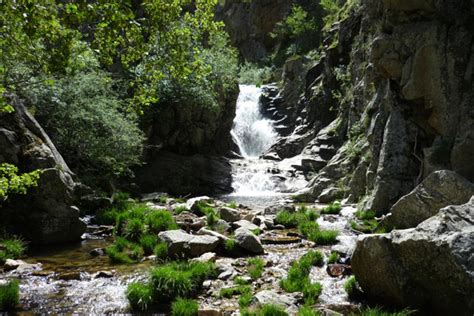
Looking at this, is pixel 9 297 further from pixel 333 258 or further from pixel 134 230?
pixel 333 258

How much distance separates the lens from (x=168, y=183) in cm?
2980

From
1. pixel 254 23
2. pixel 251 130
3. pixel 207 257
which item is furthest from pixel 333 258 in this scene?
pixel 254 23

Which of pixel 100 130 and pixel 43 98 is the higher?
pixel 43 98

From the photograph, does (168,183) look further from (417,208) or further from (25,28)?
(25,28)

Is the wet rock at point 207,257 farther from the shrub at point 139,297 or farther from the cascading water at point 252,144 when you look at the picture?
the cascading water at point 252,144

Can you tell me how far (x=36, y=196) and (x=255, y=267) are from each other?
7428 mm

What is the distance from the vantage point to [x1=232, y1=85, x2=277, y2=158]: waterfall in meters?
42.7

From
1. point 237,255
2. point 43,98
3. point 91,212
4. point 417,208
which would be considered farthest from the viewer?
point 43,98

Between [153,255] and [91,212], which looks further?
[91,212]

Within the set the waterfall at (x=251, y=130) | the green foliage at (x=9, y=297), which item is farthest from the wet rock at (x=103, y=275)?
the waterfall at (x=251, y=130)

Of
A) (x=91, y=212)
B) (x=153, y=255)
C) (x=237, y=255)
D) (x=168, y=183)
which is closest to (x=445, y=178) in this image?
(x=237, y=255)

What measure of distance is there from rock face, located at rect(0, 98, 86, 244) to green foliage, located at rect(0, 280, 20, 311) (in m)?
4.89

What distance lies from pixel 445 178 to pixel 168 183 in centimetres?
2147

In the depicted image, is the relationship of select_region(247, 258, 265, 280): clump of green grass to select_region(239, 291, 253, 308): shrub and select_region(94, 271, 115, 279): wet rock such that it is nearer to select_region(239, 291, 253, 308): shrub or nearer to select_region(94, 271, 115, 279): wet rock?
select_region(239, 291, 253, 308): shrub
